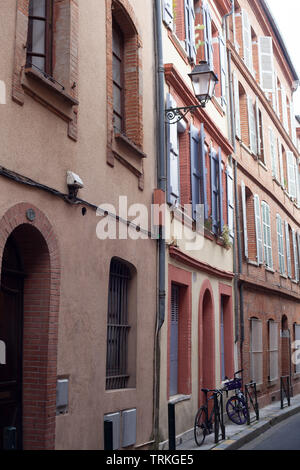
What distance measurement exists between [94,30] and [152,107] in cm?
230

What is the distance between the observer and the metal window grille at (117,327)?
8.05 metres

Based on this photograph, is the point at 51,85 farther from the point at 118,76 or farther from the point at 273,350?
the point at 273,350

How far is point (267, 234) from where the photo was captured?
703 inches

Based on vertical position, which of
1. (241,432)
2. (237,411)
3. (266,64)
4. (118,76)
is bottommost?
(241,432)

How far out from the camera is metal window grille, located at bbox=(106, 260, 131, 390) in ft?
26.4

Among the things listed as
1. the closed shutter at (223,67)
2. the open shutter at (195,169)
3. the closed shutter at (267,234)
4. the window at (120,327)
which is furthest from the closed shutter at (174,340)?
the closed shutter at (267,234)

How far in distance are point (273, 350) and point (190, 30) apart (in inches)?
378

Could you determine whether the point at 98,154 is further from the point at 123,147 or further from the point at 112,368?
the point at 112,368

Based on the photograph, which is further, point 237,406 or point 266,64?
point 266,64

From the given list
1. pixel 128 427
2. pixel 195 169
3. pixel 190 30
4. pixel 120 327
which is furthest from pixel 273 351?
pixel 128 427

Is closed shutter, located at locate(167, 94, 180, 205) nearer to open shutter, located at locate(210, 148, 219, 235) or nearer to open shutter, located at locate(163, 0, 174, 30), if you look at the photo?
open shutter, located at locate(163, 0, 174, 30)

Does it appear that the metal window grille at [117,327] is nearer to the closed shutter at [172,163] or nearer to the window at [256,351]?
the closed shutter at [172,163]

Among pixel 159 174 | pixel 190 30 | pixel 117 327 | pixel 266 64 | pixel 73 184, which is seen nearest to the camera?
pixel 73 184

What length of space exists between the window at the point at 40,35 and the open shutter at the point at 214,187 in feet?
21.5
